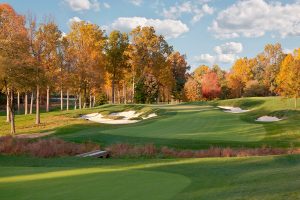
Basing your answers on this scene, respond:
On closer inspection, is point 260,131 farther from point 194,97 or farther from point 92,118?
point 194,97

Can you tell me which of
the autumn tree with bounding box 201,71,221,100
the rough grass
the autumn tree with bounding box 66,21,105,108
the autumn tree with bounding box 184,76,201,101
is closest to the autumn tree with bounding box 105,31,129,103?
the autumn tree with bounding box 66,21,105,108

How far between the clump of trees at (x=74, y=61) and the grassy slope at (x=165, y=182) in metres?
23.7

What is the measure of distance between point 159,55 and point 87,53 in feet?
63.0

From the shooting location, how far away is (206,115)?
114 feet

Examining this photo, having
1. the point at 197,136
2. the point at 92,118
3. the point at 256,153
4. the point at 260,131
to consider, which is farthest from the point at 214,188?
the point at 92,118

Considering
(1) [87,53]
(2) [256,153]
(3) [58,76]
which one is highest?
(1) [87,53]

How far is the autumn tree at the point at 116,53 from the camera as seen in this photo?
2584 inches

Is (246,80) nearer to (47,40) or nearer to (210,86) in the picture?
(210,86)

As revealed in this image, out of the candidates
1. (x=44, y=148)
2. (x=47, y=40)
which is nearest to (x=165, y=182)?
(x=44, y=148)

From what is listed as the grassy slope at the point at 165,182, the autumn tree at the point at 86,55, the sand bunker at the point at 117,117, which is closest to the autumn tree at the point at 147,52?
the autumn tree at the point at 86,55

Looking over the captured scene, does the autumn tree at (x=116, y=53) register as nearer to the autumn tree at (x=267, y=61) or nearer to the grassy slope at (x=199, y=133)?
the grassy slope at (x=199, y=133)

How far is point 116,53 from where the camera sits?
65625 mm

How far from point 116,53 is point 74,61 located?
1293 centimetres

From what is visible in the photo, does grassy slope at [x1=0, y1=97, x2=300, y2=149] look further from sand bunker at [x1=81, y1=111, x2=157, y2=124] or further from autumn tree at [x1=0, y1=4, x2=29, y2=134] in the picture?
sand bunker at [x1=81, y1=111, x2=157, y2=124]
